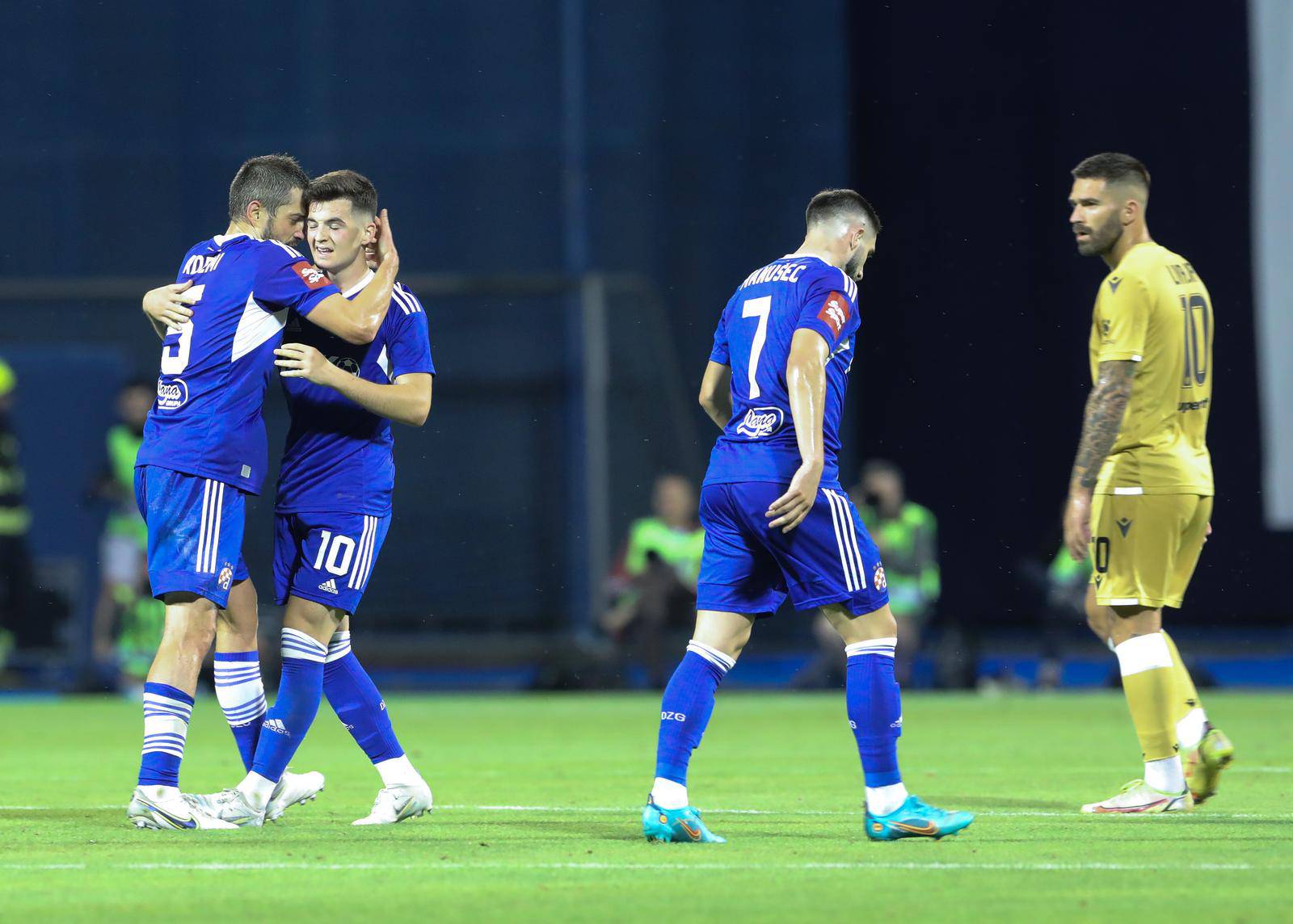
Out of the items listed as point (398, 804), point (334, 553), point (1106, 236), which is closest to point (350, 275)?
point (334, 553)

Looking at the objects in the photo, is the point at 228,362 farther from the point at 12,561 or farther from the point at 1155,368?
the point at 12,561

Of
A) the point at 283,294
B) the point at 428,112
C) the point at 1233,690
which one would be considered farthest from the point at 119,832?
the point at 428,112

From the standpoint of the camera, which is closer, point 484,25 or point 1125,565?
point 1125,565

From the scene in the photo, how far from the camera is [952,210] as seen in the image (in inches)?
801

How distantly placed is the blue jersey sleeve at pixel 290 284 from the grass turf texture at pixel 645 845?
1658mm

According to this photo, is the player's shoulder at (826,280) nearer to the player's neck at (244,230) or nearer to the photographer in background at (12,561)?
the player's neck at (244,230)

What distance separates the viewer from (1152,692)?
7.00 meters

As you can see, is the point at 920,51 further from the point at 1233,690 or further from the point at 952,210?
the point at 1233,690

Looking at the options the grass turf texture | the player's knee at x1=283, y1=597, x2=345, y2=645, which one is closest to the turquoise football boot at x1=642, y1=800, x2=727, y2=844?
the grass turf texture

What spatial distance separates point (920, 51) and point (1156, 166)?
260cm

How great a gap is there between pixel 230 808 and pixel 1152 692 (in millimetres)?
3126

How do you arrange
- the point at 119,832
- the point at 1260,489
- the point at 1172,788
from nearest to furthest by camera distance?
the point at 119,832
the point at 1172,788
the point at 1260,489

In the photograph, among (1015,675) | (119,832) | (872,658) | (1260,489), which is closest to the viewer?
(872,658)

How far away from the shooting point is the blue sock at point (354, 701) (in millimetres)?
6602
